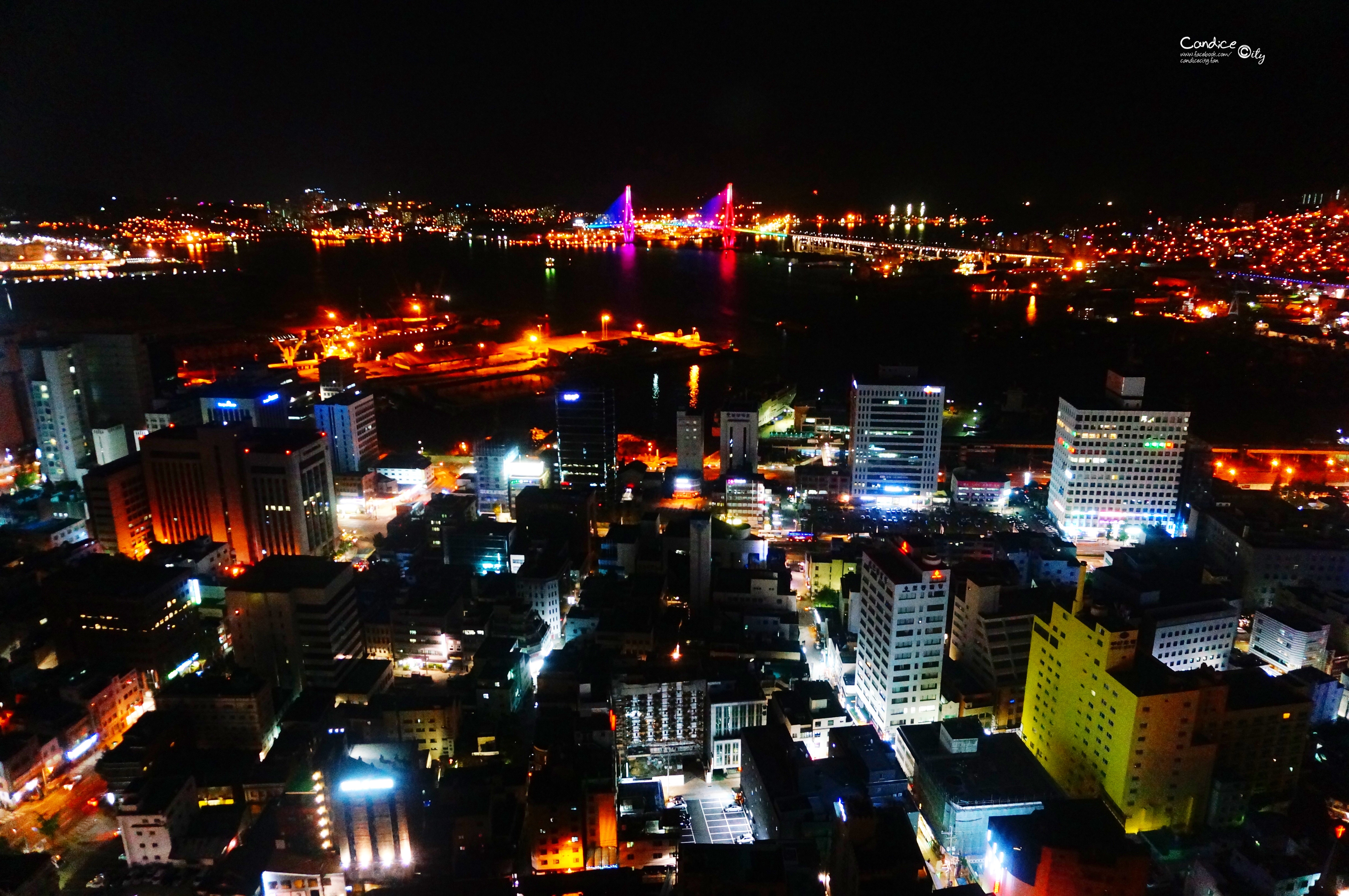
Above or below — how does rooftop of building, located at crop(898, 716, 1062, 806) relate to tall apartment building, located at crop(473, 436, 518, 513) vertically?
below

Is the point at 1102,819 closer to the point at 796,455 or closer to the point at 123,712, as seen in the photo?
the point at 123,712

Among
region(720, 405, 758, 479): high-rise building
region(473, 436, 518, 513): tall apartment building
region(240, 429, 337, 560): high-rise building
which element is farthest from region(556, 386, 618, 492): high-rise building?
region(240, 429, 337, 560): high-rise building

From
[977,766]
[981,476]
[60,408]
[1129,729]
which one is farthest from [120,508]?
[981,476]

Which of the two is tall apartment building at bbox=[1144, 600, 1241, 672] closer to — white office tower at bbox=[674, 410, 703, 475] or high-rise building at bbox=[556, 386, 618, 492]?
white office tower at bbox=[674, 410, 703, 475]

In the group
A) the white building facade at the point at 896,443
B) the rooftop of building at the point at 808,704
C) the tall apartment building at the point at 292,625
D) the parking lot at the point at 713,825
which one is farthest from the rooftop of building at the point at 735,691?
the white building facade at the point at 896,443

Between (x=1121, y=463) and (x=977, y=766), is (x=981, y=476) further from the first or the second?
(x=977, y=766)

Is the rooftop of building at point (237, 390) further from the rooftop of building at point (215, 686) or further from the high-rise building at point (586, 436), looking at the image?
the rooftop of building at point (215, 686)

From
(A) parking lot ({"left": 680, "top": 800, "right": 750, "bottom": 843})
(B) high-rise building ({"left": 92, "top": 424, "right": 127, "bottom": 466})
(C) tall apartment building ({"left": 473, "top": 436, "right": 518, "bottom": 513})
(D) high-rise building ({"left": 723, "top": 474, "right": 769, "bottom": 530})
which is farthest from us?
(B) high-rise building ({"left": 92, "top": 424, "right": 127, "bottom": 466})
